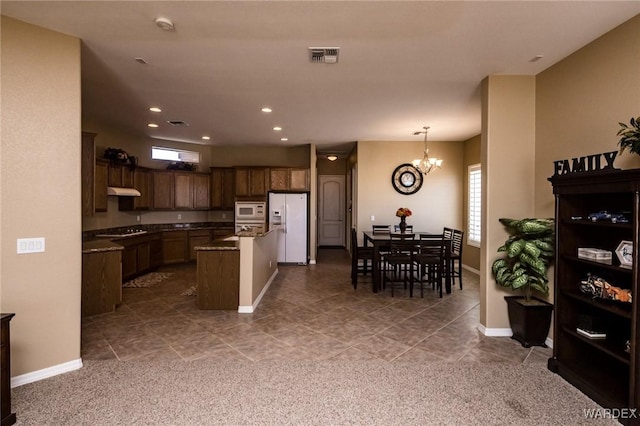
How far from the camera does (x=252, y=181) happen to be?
25.6 ft

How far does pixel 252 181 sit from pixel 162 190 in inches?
Answer: 78.7

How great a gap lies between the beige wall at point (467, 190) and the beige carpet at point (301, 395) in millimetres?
4109

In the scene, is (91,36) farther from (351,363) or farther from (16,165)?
(351,363)

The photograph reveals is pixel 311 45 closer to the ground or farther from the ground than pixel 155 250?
farther from the ground

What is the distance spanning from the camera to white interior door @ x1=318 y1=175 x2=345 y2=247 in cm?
1065

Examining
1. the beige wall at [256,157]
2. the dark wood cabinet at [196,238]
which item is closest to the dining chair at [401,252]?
the beige wall at [256,157]

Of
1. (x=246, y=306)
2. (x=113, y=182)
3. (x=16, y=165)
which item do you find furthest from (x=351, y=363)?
(x=113, y=182)

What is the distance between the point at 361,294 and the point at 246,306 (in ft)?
6.15

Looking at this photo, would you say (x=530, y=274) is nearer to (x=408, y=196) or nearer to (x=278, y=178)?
(x=408, y=196)

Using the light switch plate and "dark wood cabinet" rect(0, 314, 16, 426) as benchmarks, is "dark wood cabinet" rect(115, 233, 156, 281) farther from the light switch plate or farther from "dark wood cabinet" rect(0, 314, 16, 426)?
"dark wood cabinet" rect(0, 314, 16, 426)

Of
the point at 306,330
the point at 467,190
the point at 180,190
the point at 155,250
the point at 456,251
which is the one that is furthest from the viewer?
the point at 180,190

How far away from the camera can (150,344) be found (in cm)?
333

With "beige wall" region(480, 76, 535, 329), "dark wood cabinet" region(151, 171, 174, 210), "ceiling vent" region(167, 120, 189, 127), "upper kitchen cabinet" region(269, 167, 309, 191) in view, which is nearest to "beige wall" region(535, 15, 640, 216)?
"beige wall" region(480, 76, 535, 329)

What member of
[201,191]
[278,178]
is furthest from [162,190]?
[278,178]
